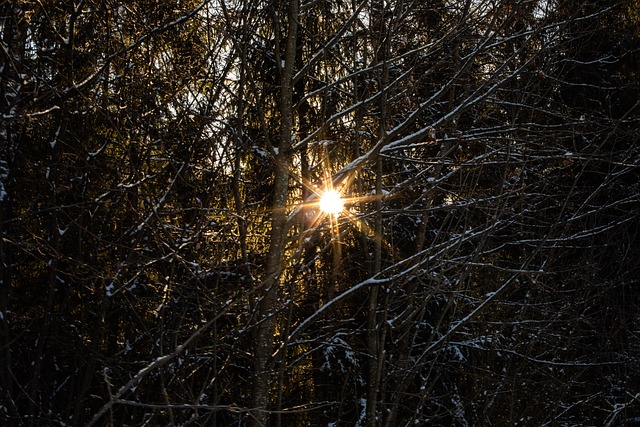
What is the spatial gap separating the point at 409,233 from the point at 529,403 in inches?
104

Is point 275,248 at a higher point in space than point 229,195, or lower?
lower

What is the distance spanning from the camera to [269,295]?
507cm

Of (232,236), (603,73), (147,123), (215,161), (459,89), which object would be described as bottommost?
(232,236)

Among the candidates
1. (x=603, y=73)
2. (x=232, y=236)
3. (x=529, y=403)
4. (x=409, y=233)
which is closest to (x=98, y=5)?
(x=232, y=236)

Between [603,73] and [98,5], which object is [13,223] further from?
[603,73]

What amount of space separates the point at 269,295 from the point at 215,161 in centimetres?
153

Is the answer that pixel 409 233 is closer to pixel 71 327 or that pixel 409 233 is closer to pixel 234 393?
pixel 234 393

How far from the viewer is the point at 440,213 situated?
9141 mm

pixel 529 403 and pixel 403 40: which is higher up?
pixel 403 40

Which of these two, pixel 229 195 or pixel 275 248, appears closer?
pixel 275 248

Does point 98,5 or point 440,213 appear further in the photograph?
point 440,213

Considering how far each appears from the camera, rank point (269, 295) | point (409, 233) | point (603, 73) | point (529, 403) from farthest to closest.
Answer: point (603, 73) < point (409, 233) < point (529, 403) < point (269, 295)

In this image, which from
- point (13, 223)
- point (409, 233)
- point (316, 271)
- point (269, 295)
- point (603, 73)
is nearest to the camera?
point (269, 295)

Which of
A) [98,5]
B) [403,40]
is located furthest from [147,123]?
[403,40]
